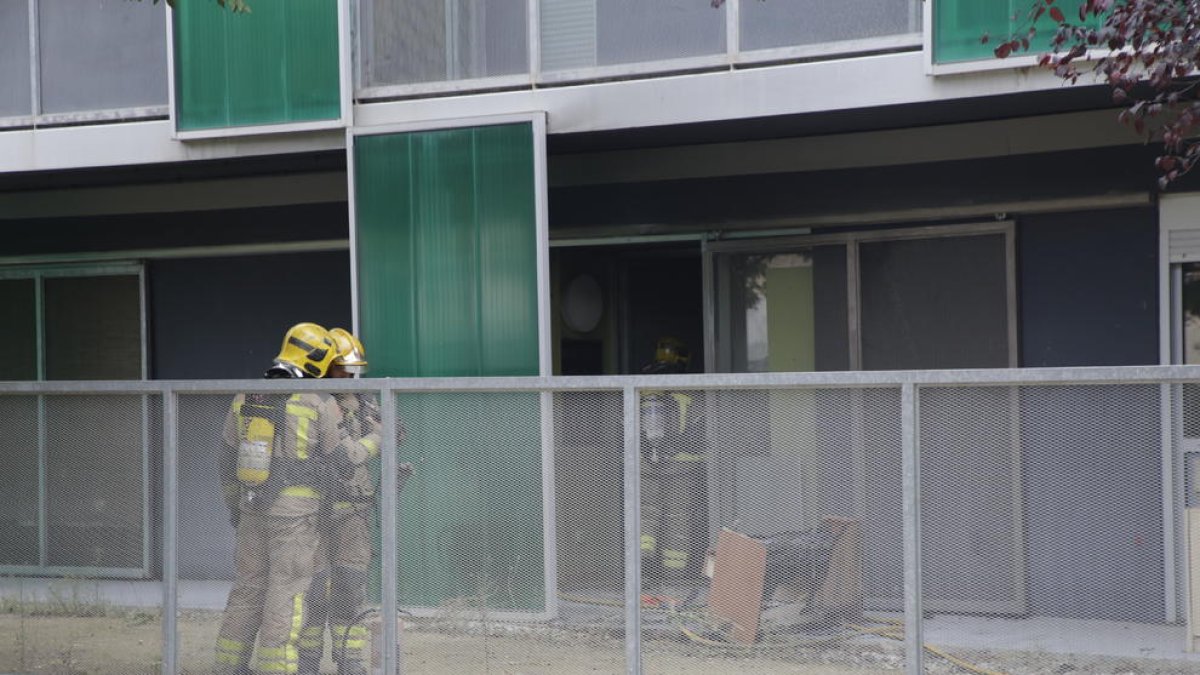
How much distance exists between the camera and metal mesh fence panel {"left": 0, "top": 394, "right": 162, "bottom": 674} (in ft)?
24.3

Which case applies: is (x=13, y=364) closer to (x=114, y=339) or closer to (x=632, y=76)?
(x=114, y=339)

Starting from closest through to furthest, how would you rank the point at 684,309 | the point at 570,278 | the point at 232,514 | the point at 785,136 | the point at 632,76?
the point at 232,514 < the point at 632,76 < the point at 785,136 < the point at 570,278 < the point at 684,309

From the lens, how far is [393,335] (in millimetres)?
9695

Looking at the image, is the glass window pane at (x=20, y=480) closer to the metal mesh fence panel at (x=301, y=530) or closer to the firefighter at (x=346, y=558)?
the metal mesh fence panel at (x=301, y=530)

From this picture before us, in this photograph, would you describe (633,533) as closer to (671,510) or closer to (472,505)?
(671,510)

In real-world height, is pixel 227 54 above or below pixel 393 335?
above

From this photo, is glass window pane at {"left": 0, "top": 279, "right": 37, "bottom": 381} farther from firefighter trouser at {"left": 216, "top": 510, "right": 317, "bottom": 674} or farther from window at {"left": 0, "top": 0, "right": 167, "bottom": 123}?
firefighter trouser at {"left": 216, "top": 510, "right": 317, "bottom": 674}

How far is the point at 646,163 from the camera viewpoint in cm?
1059

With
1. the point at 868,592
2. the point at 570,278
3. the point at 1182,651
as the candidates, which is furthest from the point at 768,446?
the point at 570,278

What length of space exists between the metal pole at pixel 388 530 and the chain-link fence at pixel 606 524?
0.02 m

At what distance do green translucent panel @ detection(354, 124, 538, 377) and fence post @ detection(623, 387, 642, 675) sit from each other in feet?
10.4

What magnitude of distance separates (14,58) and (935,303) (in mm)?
7402

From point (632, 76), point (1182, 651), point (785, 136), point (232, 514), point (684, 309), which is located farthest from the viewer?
point (684, 309)

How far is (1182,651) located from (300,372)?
4321mm
